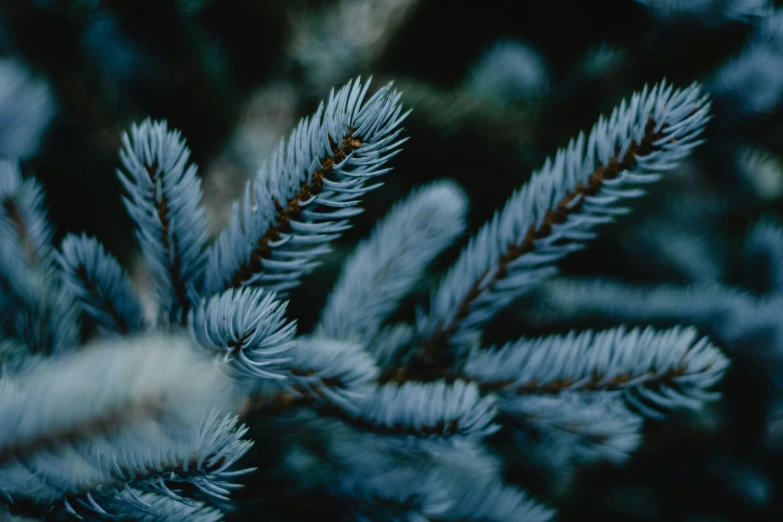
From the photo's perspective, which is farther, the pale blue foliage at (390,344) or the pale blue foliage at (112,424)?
the pale blue foliage at (390,344)

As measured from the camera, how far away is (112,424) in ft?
0.83

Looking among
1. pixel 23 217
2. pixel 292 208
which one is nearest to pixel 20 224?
pixel 23 217

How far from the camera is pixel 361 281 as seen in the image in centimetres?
48

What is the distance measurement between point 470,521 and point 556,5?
2.47 ft

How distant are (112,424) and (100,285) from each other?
0.62 feet

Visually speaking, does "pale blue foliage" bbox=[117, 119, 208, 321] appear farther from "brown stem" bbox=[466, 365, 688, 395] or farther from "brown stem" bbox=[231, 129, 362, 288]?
"brown stem" bbox=[466, 365, 688, 395]

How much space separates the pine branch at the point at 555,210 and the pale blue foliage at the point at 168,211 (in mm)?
180

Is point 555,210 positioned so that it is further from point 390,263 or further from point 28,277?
point 28,277

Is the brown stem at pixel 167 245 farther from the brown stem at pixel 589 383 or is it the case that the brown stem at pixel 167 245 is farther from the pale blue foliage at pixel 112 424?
the brown stem at pixel 589 383

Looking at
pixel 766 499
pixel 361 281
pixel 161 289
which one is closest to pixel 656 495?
pixel 766 499

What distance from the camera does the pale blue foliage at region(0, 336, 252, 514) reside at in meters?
0.25

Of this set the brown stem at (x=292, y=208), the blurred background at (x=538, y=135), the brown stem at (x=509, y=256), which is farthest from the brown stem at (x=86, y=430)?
the blurred background at (x=538, y=135)

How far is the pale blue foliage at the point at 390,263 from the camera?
0.48 metres

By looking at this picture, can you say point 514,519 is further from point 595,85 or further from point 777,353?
point 595,85
